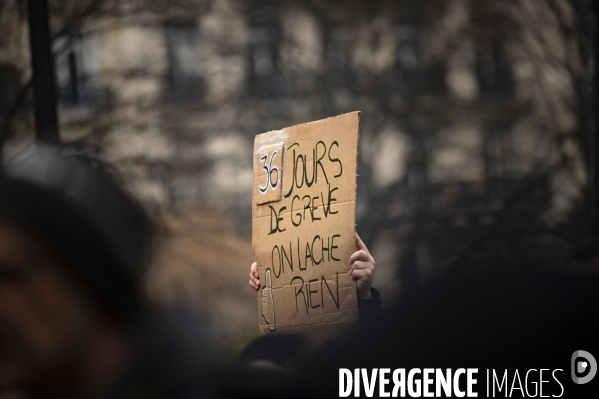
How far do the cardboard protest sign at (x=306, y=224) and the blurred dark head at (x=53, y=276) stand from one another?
187 cm

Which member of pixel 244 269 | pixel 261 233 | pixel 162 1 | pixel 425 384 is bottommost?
pixel 425 384

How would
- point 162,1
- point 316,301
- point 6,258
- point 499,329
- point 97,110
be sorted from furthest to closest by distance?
point 162,1 → point 97,110 → point 316,301 → point 499,329 → point 6,258

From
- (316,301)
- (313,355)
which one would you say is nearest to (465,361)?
(313,355)

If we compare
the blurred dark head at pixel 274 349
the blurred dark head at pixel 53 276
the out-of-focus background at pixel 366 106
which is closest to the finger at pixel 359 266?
the blurred dark head at pixel 274 349

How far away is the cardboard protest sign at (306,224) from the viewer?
2.60 meters

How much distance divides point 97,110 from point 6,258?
11.8m

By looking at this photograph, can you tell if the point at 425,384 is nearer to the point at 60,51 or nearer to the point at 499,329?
the point at 499,329

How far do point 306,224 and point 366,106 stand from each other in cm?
1159

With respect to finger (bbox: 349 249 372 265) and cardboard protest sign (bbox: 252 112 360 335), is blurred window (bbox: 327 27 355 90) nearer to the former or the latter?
cardboard protest sign (bbox: 252 112 360 335)

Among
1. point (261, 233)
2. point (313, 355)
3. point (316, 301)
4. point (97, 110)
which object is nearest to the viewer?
point (313, 355)

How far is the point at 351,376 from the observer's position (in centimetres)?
131

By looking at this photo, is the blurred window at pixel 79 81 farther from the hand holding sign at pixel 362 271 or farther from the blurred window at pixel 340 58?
the hand holding sign at pixel 362 271

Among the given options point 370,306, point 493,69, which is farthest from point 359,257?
point 493,69

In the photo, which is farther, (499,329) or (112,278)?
(499,329)
